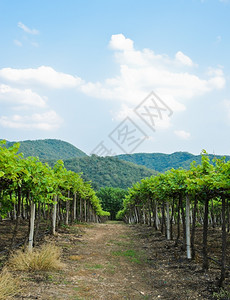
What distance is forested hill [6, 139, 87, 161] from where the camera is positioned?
132587 millimetres

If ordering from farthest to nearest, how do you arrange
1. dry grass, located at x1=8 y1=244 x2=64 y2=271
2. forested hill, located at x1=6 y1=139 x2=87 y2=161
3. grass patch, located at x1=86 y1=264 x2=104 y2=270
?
forested hill, located at x1=6 y1=139 x2=87 y2=161 < grass patch, located at x1=86 y1=264 x2=104 y2=270 < dry grass, located at x1=8 y1=244 x2=64 y2=271

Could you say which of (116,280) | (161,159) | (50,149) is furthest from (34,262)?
(161,159)

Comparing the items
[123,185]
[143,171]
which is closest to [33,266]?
[123,185]

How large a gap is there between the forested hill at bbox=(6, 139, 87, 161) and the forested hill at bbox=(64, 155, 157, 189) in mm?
31230

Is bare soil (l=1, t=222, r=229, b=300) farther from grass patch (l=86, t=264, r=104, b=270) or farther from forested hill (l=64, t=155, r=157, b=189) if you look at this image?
forested hill (l=64, t=155, r=157, b=189)

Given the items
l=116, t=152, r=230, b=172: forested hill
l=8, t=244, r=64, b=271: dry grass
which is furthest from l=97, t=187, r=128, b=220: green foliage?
l=116, t=152, r=230, b=172: forested hill

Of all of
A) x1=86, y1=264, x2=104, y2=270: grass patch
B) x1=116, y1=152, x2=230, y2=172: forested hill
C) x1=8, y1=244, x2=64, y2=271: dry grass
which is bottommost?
x1=86, y1=264, x2=104, y2=270: grass patch

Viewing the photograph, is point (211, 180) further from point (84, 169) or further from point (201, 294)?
point (84, 169)

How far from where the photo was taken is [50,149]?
509ft

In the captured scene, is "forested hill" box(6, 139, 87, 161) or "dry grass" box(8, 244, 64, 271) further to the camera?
"forested hill" box(6, 139, 87, 161)

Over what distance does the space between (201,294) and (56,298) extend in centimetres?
313

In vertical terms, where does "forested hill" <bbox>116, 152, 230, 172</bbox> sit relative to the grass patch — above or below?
above

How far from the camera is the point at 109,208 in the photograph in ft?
235

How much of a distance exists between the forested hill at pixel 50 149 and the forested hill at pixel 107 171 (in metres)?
31.2
